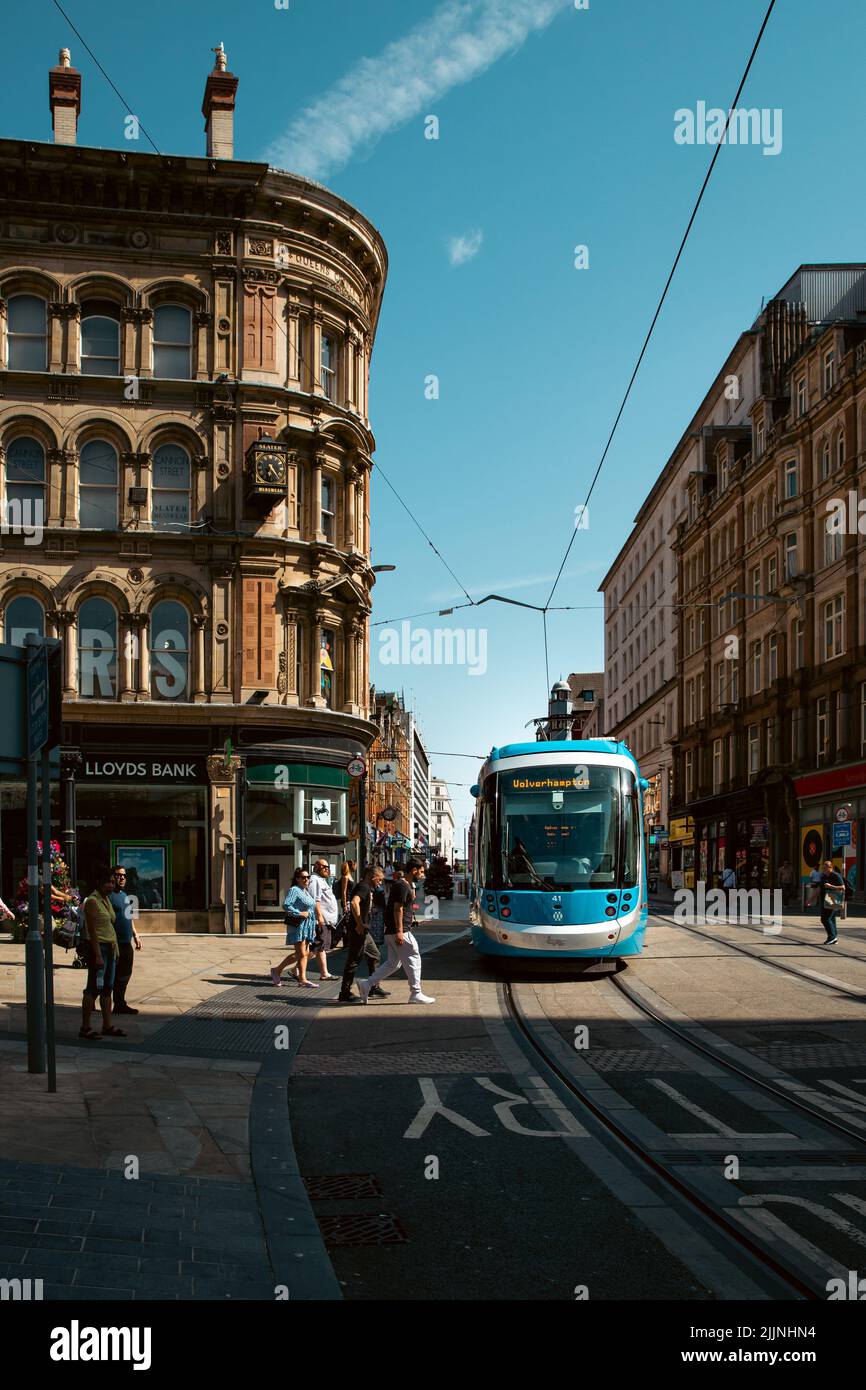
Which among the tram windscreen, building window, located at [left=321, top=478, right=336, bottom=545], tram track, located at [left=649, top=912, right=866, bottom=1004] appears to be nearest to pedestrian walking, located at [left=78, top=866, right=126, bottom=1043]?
the tram windscreen

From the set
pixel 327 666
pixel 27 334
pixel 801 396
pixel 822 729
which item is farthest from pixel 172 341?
pixel 801 396

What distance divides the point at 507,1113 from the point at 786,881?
36.8m

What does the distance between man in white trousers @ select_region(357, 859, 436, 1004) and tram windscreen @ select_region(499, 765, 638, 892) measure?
2176mm

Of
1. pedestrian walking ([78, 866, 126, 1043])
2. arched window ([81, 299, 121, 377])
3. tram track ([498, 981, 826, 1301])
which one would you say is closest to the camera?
tram track ([498, 981, 826, 1301])

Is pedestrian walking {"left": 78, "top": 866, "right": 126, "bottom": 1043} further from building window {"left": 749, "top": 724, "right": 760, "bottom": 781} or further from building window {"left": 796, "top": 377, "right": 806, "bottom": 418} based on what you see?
building window {"left": 749, "top": 724, "right": 760, "bottom": 781}

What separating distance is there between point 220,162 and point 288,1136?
2736 cm

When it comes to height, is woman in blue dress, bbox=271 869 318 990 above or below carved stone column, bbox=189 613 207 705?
below

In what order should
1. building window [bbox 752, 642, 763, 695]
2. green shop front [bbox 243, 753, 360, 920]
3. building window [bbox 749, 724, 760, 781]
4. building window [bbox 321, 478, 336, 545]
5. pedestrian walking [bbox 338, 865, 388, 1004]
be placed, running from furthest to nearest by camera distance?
building window [bbox 752, 642, 763, 695]
building window [bbox 749, 724, 760, 781]
building window [bbox 321, 478, 336, 545]
green shop front [bbox 243, 753, 360, 920]
pedestrian walking [bbox 338, 865, 388, 1004]

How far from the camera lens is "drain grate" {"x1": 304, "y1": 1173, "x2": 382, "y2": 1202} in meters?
7.43

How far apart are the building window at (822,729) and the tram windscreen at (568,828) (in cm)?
2762

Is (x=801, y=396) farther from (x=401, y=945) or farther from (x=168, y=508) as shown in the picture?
(x=401, y=945)

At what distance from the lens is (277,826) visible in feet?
101
